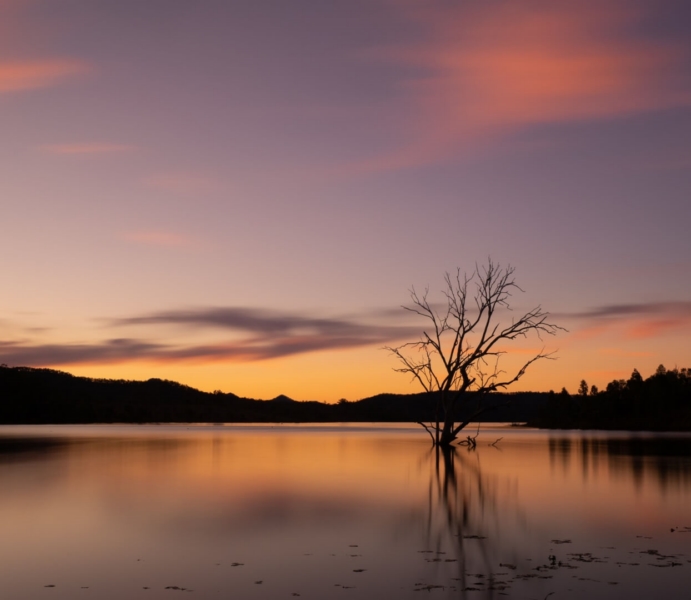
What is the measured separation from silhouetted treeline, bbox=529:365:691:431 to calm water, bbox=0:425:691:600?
93.2 m

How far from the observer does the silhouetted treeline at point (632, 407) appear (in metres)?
115

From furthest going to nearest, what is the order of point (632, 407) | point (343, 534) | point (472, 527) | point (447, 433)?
point (632, 407), point (447, 433), point (472, 527), point (343, 534)

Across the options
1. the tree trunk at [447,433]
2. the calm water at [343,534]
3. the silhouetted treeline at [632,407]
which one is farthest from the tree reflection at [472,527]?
the silhouetted treeline at [632,407]

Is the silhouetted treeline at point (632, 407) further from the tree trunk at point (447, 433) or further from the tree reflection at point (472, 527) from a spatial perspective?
the tree reflection at point (472, 527)

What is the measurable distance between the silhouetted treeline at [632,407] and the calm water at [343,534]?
93.2 metres

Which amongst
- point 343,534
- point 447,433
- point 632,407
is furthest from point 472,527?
point 632,407

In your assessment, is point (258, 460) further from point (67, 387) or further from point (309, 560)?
point (67, 387)

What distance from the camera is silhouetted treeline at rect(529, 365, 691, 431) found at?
115 m

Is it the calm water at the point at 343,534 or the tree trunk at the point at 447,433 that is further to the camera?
the tree trunk at the point at 447,433

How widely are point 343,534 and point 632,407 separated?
12086 cm

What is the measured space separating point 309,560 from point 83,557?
10.7 feet

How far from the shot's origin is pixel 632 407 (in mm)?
124625

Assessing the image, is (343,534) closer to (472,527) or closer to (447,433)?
(472,527)

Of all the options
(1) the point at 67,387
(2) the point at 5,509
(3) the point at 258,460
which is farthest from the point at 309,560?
(1) the point at 67,387
